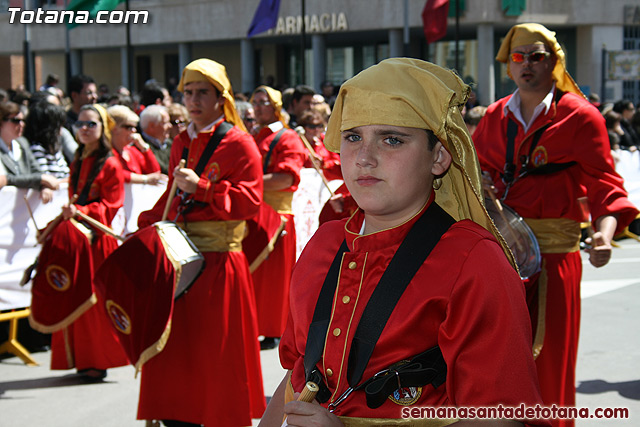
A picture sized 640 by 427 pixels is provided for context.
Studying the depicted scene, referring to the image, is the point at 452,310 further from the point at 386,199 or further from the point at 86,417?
the point at 86,417

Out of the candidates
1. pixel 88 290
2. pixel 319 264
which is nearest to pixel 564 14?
pixel 88 290

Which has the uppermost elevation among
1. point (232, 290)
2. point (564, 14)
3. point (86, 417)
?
point (564, 14)

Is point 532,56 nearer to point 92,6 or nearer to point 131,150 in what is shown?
point 131,150

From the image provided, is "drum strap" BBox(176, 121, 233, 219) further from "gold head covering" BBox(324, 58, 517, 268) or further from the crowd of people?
"gold head covering" BBox(324, 58, 517, 268)

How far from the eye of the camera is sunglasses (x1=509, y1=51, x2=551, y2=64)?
14.6ft

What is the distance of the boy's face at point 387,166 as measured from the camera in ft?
7.19

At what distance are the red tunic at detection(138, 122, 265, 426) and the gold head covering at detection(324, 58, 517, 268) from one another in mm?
2710

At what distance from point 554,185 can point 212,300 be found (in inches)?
81.8

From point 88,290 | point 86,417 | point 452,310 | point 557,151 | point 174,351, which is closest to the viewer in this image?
point 452,310

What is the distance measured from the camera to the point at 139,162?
8219 mm

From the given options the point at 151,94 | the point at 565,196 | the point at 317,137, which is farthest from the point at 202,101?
the point at 151,94

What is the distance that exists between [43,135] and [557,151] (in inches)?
198

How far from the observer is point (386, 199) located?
87.0 inches

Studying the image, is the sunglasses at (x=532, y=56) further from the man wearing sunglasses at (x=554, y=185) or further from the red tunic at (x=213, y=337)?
the red tunic at (x=213, y=337)
